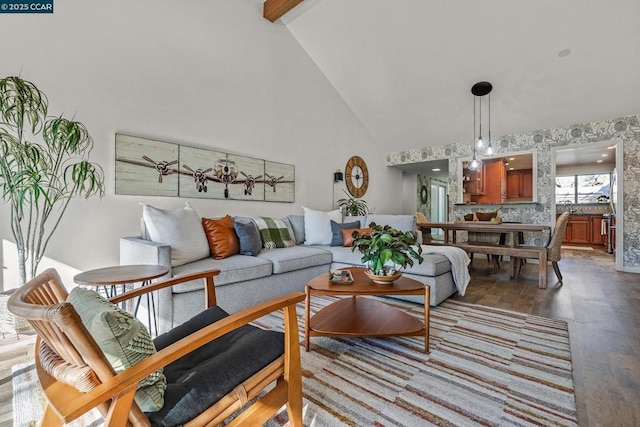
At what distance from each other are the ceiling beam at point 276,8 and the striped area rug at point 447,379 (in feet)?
12.7

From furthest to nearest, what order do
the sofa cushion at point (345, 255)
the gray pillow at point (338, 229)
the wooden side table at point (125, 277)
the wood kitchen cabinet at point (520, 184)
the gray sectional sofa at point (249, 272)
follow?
the wood kitchen cabinet at point (520, 184) < the gray pillow at point (338, 229) < the sofa cushion at point (345, 255) < the gray sectional sofa at point (249, 272) < the wooden side table at point (125, 277)

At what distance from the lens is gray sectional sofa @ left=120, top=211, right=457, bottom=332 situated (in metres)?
2.13

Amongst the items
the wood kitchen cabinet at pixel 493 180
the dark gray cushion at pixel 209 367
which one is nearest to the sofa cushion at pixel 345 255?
the dark gray cushion at pixel 209 367

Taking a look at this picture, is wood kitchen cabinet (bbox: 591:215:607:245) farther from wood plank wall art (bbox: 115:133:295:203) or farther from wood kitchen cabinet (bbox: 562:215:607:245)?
wood plank wall art (bbox: 115:133:295:203)

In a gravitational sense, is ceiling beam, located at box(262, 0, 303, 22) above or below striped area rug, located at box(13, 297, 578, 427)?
above

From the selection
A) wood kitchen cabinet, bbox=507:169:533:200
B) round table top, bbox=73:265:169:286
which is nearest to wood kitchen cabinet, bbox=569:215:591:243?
wood kitchen cabinet, bbox=507:169:533:200

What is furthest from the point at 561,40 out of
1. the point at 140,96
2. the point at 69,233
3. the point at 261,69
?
the point at 69,233

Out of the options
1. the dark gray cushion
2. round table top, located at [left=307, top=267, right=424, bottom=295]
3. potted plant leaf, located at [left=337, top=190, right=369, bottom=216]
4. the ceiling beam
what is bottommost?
the dark gray cushion

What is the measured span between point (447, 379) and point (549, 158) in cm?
506

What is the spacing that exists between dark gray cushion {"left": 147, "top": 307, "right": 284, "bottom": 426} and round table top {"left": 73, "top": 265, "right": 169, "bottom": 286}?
0.63m

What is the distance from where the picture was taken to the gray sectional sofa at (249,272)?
2.13m

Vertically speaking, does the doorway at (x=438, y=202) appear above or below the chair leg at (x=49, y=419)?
above

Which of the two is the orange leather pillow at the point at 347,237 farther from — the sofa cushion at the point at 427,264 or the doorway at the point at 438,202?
the doorway at the point at 438,202

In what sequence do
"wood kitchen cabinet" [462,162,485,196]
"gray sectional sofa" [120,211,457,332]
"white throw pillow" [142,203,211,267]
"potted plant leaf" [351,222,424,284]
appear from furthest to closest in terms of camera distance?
"wood kitchen cabinet" [462,162,485,196] → "white throw pillow" [142,203,211,267] → "gray sectional sofa" [120,211,457,332] → "potted plant leaf" [351,222,424,284]
